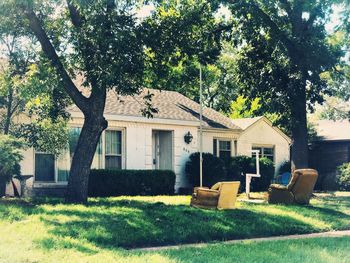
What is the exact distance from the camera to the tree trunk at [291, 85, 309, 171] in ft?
69.2

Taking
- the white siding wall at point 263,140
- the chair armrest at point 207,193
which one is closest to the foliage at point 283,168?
the white siding wall at point 263,140

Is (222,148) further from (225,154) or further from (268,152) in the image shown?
(268,152)

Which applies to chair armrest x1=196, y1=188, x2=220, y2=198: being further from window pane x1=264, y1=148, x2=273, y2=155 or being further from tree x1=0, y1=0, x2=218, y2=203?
window pane x1=264, y1=148, x2=273, y2=155

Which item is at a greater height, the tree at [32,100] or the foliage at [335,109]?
the foliage at [335,109]

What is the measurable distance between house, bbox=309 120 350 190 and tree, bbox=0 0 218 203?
18257 millimetres

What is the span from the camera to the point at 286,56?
20391 mm

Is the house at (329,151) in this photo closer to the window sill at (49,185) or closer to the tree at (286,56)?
the tree at (286,56)

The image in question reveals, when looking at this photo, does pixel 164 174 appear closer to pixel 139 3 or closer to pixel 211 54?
pixel 211 54

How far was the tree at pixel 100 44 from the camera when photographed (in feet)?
41.6

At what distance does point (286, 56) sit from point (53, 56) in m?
9.73

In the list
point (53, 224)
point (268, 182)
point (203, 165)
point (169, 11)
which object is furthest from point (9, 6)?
point (268, 182)

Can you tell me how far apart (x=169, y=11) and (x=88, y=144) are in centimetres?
462

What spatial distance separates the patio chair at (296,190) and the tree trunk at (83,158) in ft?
19.8

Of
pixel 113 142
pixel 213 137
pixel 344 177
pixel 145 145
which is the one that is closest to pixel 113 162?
pixel 113 142
